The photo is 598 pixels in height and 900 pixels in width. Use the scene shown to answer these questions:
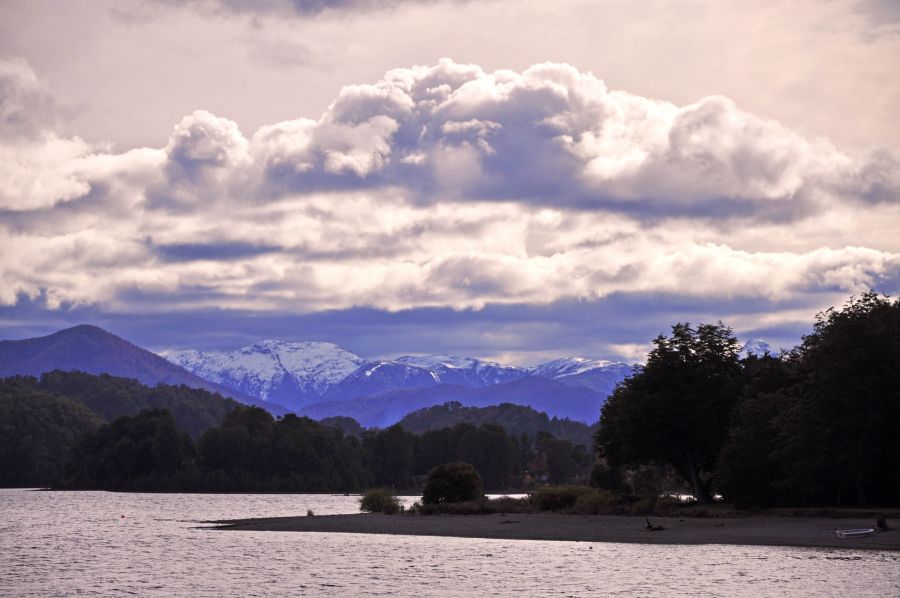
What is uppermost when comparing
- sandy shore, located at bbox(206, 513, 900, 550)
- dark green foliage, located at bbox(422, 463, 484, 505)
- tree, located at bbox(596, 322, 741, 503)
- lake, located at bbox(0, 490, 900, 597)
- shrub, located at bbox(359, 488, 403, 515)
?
tree, located at bbox(596, 322, 741, 503)

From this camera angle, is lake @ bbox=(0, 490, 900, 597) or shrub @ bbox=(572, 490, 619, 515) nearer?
lake @ bbox=(0, 490, 900, 597)

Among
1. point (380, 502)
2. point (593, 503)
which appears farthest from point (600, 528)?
point (380, 502)

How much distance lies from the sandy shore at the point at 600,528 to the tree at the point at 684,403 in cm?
1089

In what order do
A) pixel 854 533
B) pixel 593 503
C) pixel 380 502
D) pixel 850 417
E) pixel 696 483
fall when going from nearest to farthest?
pixel 854 533 < pixel 850 417 < pixel 593 503 < pixel 696 483 < pixel 380 502

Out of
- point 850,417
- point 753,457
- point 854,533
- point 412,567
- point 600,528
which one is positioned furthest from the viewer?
point 753,457

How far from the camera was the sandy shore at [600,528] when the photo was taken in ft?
239

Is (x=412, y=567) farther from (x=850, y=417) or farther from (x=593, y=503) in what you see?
(x=593, y=503)

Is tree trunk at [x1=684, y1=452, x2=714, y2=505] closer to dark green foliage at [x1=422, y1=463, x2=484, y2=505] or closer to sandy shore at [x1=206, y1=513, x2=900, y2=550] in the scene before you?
sandy shore at [x1=206, y1=513, x2=900, y2=550]

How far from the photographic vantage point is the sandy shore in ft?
239

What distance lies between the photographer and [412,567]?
66.0 m

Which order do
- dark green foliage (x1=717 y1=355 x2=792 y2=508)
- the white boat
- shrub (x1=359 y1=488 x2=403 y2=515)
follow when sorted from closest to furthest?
the white boat < dark green foliage (x1=717 y1=355 x2=792 y2=508) < shrub (x1=359 y1=488 x2=403 y2=515)

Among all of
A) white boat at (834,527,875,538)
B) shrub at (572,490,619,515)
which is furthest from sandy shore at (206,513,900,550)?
shrub at (572,490,619,515)

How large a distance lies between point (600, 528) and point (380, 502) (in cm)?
3885

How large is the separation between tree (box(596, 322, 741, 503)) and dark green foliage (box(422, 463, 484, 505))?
55.1 feet
